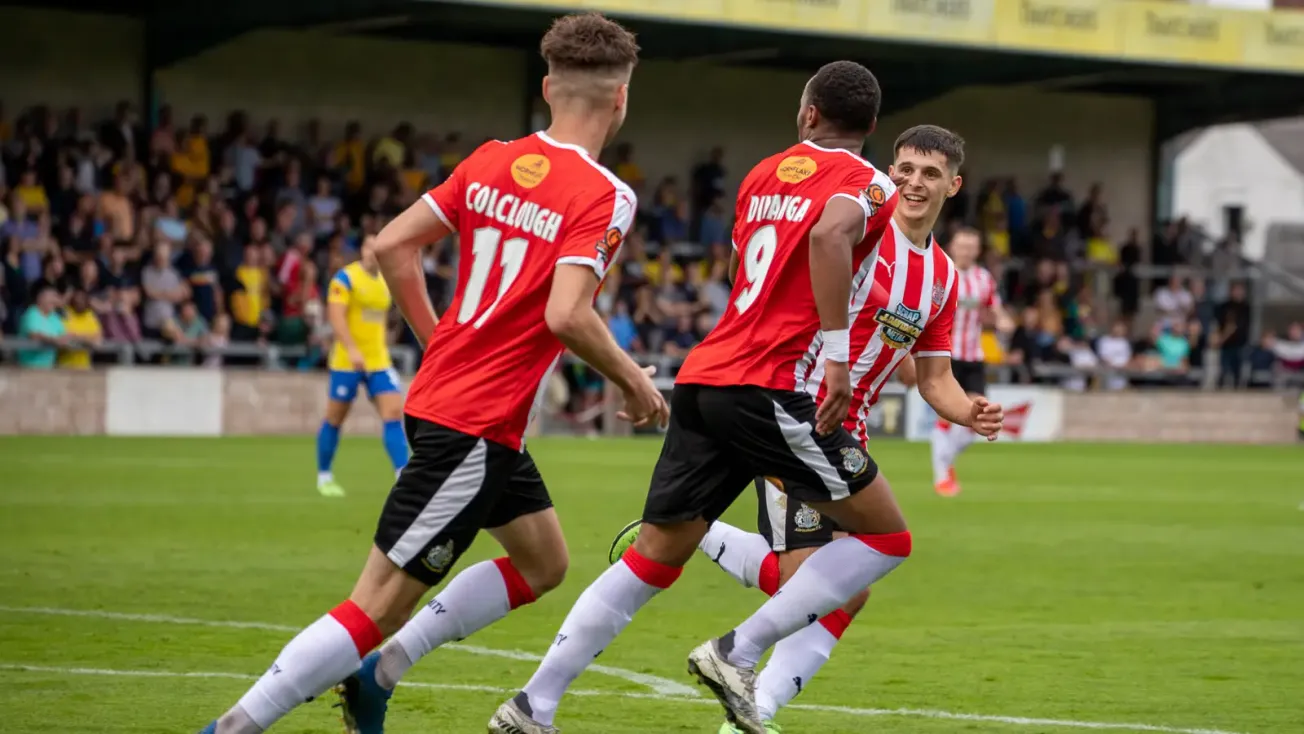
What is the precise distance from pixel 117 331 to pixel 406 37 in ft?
33.8

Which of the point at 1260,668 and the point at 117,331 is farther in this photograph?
the point at 117,331

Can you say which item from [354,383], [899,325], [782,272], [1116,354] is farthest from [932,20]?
[782,272]

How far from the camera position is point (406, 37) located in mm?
33812

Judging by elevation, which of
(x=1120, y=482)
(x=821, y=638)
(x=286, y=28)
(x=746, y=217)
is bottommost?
(x=1120, y=482)

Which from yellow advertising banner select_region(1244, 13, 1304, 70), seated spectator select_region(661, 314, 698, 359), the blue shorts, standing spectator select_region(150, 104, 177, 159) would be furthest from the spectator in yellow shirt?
yellow advertising banner select_region(1244, 13, 1304, 70)

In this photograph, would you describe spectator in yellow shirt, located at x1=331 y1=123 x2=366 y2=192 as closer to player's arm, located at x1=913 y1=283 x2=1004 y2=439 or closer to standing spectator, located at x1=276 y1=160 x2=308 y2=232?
standing spectator, located at x1=276 y1=160 x2=308 y2=232

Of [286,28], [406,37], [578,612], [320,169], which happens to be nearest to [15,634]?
[578,612]

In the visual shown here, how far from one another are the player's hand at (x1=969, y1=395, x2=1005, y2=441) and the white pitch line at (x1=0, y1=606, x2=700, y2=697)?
1594mm

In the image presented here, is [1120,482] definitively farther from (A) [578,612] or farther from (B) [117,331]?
(A) [578,612]

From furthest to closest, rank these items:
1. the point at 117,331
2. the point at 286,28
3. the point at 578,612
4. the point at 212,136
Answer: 1. the point at 286,28
2. the point at 212,136
3. the point at 117,331
4. the point at 578,612

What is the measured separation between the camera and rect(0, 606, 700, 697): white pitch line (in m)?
7.75

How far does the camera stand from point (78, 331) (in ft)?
81.7

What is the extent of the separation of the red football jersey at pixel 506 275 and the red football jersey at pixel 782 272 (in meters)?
0.80

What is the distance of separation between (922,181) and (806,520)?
1297 mm
